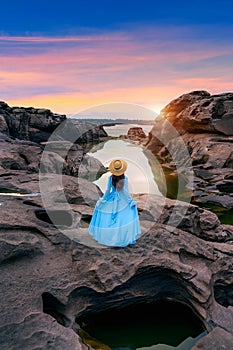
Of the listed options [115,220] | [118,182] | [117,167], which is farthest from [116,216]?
[117,167]

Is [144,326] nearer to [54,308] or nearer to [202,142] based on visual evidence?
[54,308]

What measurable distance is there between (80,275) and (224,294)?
11.9 feet

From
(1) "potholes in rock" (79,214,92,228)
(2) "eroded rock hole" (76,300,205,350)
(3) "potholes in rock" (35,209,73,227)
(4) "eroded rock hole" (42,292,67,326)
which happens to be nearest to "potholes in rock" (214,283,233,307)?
(2) "eroded rock hole" (76,300,205,350)

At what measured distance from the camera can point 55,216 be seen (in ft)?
29.4

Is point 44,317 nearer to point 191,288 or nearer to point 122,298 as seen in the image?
point 122,298

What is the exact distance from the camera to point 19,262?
682 cm

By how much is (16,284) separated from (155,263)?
111 inches

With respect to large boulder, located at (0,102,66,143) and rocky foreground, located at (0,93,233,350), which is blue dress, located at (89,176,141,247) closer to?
rocky foreground, located at (0,93,233,350)

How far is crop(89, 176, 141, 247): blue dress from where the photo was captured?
7.50m

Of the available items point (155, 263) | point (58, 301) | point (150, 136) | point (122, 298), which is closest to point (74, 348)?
point (58, 301)

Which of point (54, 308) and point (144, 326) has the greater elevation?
point (54, 308)

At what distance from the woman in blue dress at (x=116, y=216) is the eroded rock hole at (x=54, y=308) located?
1.55 m

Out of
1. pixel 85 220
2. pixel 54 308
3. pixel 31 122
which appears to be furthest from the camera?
pixel 31 122

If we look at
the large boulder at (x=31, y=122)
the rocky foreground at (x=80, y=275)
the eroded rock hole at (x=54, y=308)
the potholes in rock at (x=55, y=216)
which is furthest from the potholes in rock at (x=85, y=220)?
the large boulder at (x=31, y=122)
